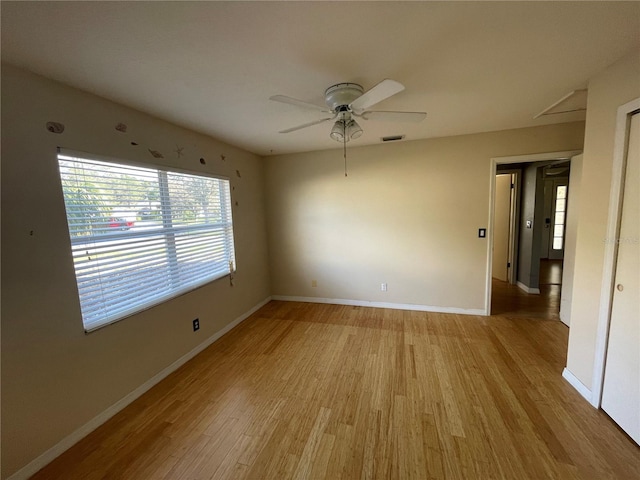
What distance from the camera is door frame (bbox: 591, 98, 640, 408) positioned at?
4.99 feet

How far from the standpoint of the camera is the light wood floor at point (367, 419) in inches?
56.9

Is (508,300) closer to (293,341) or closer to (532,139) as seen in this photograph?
(532,139)

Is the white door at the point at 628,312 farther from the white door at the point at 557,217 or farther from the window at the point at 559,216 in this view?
the window at the point at 559,216

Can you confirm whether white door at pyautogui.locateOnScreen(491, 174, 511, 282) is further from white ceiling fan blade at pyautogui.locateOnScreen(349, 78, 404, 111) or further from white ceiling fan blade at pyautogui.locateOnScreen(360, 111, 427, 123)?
white ceiling fan blade at pyautogui.locateOnScreen(349, 78, 404, 111)

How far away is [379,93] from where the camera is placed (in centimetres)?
141

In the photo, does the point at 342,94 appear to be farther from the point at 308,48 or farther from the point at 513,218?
the point at 513,218

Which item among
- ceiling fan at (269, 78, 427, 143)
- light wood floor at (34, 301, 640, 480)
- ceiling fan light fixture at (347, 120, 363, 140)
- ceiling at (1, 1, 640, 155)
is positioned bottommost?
light wood floor at (34, 301, 640, 480)

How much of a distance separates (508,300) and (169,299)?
14.8 ft

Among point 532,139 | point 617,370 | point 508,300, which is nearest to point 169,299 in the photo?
point 617,370

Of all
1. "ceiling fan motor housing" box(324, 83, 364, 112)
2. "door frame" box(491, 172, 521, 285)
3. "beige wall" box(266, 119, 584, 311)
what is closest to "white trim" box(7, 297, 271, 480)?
"beige wall" box(266, 119, 584, 311)

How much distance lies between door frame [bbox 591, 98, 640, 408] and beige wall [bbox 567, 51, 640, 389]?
0.04 meters

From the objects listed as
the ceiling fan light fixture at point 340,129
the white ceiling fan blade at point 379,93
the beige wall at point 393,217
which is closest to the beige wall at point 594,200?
the beige wall at point 393,217

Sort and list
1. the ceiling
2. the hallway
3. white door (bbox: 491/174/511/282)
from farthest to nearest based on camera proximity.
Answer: white door (bbox: 491/174/511/282) < the hallway < the ceiling

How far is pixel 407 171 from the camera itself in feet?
11.0
